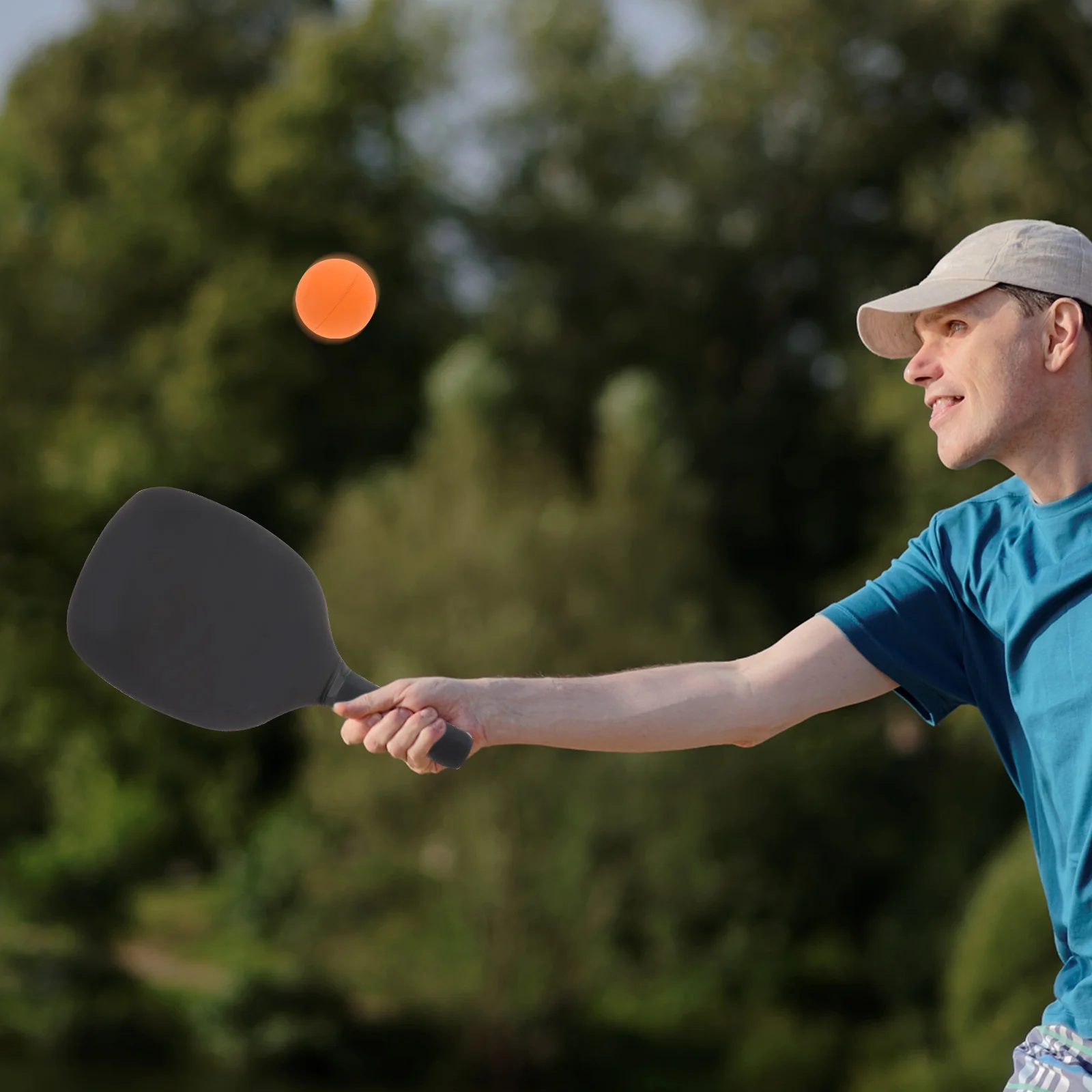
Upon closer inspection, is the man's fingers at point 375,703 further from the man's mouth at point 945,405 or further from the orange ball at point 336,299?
the orange ball at point 336,299

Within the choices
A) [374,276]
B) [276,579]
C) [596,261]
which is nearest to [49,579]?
[374,276]

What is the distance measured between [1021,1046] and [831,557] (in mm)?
18416

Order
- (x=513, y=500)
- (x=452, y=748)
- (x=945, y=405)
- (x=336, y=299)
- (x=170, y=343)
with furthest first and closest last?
1. (x=170, y=343)
2. (x=513, y=500)
3. (x=336, y=299)
4. (x=945, y=405)
5. (x=452, y=748)

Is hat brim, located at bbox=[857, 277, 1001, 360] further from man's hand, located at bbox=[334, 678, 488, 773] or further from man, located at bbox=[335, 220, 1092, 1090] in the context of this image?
man's hand, located at bbox=[334, 678, 488, 773]

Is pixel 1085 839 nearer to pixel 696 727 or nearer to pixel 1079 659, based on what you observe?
pixel 1079 659

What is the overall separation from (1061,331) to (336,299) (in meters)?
6.67

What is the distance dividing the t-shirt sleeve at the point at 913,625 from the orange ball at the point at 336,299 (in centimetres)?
525

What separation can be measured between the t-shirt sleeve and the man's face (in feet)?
0.57

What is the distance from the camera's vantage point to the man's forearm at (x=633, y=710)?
2.37 m

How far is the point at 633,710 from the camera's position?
7.87 ft

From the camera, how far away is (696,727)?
7.89 ft

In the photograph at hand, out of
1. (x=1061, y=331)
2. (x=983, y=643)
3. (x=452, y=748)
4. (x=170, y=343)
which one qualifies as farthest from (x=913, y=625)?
(x=170, y=343)

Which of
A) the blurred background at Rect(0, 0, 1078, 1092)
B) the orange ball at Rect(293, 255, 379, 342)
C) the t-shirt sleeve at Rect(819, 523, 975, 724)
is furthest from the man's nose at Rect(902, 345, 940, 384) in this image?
the blurred background at Rect(0, 0, 1078, 1092)

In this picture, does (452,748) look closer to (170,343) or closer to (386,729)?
(386,729)
